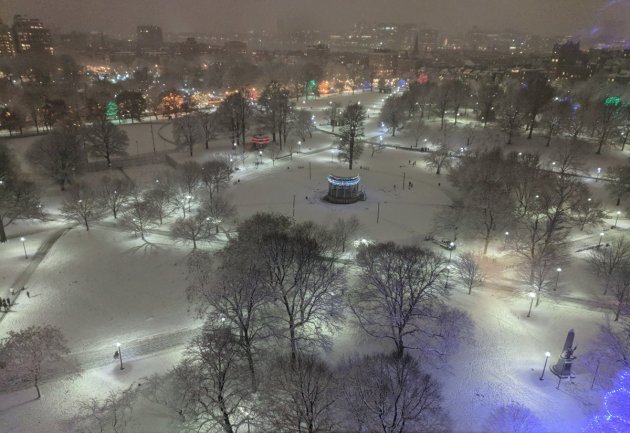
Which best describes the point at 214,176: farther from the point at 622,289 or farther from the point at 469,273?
the point at 622,289

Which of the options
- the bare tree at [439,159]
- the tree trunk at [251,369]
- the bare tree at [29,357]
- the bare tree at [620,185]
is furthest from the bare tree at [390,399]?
the bare tree at [439,159]

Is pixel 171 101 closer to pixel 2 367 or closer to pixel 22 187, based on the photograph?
pixel 22 187

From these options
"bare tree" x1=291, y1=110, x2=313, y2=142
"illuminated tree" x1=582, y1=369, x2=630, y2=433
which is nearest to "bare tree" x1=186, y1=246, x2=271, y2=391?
"illuminated tree" x1=582, y1=369, x2=630, y2=433

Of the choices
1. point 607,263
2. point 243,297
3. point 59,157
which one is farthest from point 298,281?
point 59,157

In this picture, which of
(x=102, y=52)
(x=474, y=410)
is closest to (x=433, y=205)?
(x=474, y=410)

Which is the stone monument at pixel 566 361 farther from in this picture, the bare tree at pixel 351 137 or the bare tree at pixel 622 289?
the bare tree at pixel 351 137

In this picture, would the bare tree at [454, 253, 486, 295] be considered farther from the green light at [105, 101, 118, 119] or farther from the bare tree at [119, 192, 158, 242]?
the green light at [105, 101, 118, 119]

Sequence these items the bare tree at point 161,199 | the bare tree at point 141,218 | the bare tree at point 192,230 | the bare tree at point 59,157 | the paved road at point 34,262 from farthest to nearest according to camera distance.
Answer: the bare tree at point 59,157 → the bare tree at point 161,199 → the bare tree at point 141,218 → the bare tree at point 192,230 → the paved road at point 34,262

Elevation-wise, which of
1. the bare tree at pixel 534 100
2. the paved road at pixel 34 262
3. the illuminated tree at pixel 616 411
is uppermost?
the bare tree at pixel 534 100
